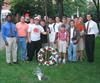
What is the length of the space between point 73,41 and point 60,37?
66 centimetres

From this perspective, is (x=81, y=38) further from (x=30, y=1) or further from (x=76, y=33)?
(x=30, y=1)

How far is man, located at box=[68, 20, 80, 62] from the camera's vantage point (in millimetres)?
19250

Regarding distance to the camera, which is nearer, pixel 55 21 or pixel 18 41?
pixel 18 41

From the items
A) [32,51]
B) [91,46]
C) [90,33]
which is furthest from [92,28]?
[32,51]

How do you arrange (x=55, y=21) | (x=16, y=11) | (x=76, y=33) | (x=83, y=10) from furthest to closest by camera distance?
1. (x=83, y=10)
2. (x=16, y=11)
3. (x=55, y=21)
4. (x=76, y=33)

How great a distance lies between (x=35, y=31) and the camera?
18.9 m

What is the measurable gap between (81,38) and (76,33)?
0.54 m

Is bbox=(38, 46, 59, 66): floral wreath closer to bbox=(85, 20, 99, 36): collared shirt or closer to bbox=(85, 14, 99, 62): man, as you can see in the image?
bbox=(85, 14, 99, 62): man

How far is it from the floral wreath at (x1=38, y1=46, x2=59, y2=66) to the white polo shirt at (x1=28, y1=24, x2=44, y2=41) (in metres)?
0.79

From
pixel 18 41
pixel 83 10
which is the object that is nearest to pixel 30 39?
pixel 18 41

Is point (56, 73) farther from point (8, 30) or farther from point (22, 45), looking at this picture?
point (22, 45)

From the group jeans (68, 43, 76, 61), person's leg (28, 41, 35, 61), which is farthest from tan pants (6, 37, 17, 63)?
jeans (68, 43, 76, 61)

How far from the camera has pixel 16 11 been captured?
3947 centimetres

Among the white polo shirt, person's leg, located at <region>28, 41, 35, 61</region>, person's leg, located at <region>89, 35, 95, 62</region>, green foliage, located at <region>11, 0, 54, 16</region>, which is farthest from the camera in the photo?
green foliage, located at <region>11, 0, 54, 16</region>
